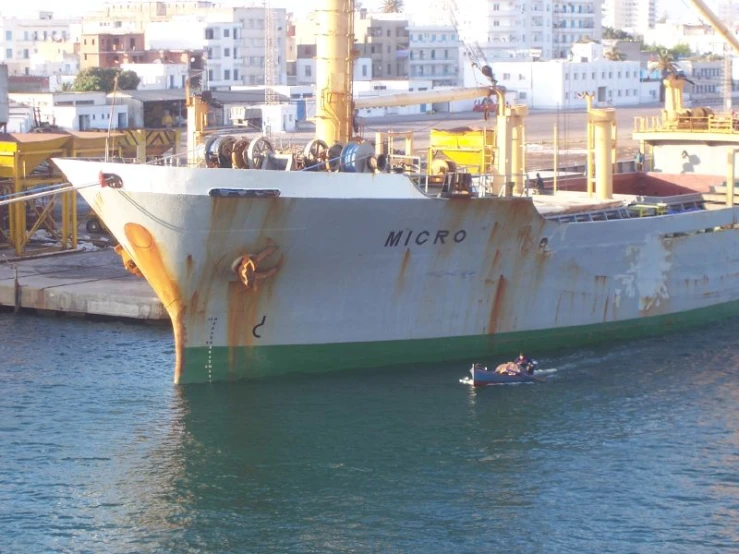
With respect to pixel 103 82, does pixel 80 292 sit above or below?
below

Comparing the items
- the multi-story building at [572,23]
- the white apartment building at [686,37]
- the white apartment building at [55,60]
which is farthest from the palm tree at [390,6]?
the white apartment building at [686,37]

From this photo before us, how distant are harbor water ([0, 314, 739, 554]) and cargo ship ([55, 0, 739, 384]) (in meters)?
0.82

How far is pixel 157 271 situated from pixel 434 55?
308ft

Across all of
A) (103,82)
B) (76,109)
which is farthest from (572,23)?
(76,109)

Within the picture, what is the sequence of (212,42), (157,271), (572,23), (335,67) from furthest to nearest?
(572,23) → (212,42) → (335,67) → (157,271)

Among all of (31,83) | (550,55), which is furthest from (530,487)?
(550,55)

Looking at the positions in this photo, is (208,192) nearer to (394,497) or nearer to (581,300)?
(394,497)

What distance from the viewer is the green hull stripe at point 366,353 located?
2512cm

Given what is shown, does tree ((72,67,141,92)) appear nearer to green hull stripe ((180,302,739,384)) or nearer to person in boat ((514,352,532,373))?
green hull stripe ((180,302,739,384))

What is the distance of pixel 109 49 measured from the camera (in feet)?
322

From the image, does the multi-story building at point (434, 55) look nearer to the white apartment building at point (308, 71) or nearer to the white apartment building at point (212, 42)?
the white apartment building at point (308, 71)

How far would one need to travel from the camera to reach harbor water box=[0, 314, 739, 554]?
728 inches

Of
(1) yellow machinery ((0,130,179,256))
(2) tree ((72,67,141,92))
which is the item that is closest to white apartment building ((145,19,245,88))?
(2) tree ((72,67,141,92))

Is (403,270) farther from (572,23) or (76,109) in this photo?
(572,23)
